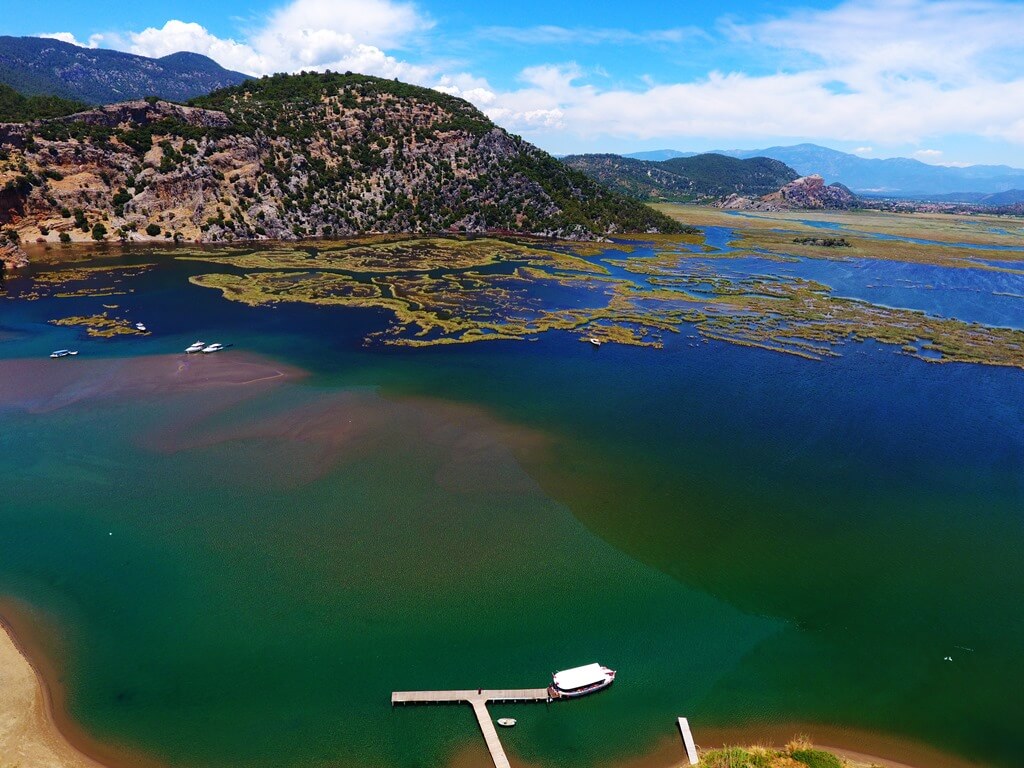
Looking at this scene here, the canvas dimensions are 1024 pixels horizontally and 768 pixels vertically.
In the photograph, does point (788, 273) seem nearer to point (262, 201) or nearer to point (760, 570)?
point (760, 570)

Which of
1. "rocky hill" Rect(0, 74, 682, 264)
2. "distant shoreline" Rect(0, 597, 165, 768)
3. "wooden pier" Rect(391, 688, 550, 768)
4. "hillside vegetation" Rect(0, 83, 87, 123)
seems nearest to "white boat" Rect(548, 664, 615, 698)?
"wooden pier" Rect(391, 688, 550, 768)

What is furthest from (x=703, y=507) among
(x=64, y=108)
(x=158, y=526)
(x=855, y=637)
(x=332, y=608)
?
(x=64, y=108)

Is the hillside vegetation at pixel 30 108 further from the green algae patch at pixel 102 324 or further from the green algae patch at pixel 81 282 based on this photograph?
the green algae patch at pixel 102 324

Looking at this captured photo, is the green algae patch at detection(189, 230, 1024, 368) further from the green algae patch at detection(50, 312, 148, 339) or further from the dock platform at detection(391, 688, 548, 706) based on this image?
the dock platform at detection(391, 688, 548, 706)

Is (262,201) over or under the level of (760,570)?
over

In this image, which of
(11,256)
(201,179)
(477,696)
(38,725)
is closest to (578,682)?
(477,696)

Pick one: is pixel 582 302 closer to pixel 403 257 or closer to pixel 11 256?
pixel 403 257
